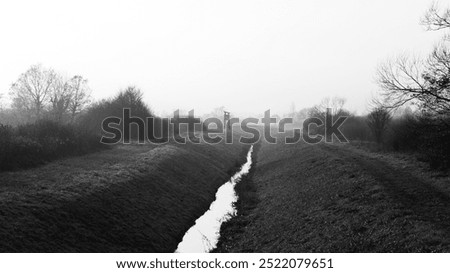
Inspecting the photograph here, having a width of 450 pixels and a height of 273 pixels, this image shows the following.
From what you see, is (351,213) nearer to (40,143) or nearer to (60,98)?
(40,143)

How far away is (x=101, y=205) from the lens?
18219mm

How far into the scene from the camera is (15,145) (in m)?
25.4

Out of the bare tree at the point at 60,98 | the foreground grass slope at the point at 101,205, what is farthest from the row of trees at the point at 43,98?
the foreground grass slope at the point at 101,205

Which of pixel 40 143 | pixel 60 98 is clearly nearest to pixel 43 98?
pixel 60 98

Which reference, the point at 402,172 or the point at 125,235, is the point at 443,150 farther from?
the point at 125,235

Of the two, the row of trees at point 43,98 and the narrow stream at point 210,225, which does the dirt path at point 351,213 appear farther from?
the row of trees at point 43,98

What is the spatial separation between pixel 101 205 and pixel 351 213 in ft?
40.3

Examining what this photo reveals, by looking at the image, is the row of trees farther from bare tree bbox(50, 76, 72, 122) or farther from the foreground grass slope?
the foreground grass slope

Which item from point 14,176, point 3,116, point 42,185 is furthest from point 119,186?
point 3,116

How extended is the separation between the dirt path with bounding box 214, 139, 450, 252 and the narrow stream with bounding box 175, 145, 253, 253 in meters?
0.76

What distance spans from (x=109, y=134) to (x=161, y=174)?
2161 cm

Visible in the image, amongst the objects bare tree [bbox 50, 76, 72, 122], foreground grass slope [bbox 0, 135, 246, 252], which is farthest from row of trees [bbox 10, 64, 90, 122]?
foreground grass slope [bbox 0, 135, 246, 252]

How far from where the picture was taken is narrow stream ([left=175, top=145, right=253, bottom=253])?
17.6 meters

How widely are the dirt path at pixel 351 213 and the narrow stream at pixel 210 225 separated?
0.76 meters
